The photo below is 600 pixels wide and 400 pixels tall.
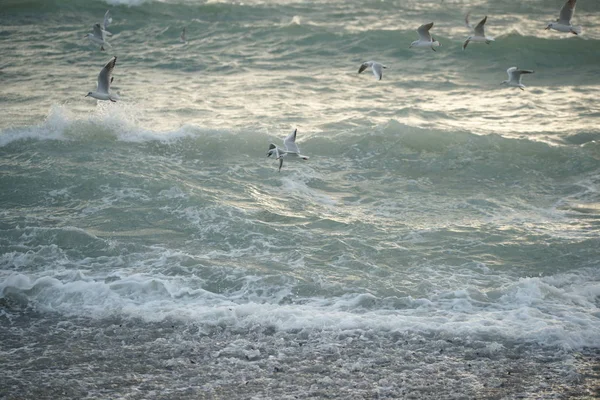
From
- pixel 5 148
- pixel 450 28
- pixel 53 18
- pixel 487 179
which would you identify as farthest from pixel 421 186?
pixel 53 18

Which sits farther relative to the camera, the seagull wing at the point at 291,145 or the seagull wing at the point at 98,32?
the seagull wing at the point at 98,32

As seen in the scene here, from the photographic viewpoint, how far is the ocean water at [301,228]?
6.30 meters

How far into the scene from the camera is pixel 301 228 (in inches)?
372

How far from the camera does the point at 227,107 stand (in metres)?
14.9

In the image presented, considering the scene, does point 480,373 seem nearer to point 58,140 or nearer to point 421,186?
point 421,186

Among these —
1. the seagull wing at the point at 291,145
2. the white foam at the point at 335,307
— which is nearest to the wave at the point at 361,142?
the seagull wing at the point at 291,145

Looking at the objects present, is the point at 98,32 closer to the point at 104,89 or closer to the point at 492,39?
the point at 104,89

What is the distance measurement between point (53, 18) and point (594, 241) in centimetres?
1972

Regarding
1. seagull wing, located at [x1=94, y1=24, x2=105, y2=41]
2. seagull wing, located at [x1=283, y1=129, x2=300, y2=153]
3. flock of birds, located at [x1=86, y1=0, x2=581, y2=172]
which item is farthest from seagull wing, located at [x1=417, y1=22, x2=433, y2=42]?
seagull wing, located at [x1=94, y1=24, x2=105, y2=41]

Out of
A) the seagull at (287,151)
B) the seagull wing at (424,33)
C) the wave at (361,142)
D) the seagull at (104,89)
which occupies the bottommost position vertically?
→ the wave at (361,142)

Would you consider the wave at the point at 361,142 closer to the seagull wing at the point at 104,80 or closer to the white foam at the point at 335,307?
the seagull wing at the point at 104,80

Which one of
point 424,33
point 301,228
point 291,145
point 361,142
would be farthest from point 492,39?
point 301,228

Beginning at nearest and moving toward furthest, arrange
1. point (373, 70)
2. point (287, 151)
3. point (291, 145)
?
point (287, 151) < point (291, 145) < point (373, 70)

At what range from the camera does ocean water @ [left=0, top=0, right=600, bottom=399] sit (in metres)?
6.30
